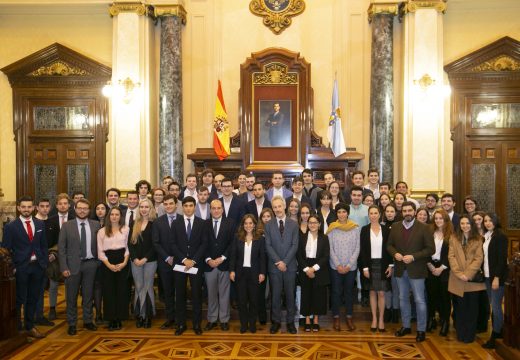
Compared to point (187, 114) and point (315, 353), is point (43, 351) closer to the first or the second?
point (315, 353)

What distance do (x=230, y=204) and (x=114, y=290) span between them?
6.13 ft

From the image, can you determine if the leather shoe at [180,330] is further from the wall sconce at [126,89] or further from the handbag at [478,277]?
the wall sconce at [126,89]

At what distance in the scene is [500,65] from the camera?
10164mm

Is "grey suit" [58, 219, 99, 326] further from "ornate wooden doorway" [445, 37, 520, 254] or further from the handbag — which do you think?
"ornate wooden doorway" [445, 37, 520, 254]

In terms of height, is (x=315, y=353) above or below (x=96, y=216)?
below

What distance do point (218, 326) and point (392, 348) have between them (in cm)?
214

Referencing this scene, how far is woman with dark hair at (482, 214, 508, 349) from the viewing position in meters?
5.58

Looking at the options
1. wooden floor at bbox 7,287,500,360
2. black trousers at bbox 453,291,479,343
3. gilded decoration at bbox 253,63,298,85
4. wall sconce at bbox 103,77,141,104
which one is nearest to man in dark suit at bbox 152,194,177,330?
wooden floor at bbox 7,287,500,360

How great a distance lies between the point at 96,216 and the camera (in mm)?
6988

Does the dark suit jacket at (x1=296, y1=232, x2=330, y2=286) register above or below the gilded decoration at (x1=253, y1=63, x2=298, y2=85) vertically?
below

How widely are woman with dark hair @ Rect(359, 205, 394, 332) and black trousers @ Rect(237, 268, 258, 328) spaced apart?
1.35m

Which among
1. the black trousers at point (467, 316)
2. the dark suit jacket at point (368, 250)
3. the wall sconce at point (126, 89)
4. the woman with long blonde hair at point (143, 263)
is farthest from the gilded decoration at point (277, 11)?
the black trousers at point (467, 316)

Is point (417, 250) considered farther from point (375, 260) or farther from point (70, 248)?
point (70, 248)

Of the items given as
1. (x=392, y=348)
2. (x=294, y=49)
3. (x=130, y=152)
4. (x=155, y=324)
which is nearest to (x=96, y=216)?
(x=155, y=324)
